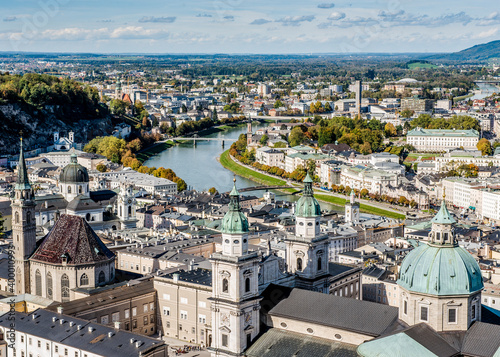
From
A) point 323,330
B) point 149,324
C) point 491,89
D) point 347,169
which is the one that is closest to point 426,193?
point 347,169

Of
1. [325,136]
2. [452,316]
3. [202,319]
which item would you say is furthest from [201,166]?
[452,316]

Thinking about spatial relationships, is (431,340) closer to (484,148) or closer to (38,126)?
(484,148)

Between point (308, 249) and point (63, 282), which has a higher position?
point (308, 249)

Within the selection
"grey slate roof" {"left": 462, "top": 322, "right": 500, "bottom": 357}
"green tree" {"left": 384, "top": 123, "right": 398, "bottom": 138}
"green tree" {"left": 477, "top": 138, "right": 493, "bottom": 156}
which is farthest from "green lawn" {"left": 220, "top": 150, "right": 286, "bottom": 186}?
"grey slate roof" {"left": 462, "top": 322, "right": 500, "bottom": 357}

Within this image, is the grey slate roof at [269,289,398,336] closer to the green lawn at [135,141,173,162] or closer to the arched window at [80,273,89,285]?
the arched window at [80,273,89,285]

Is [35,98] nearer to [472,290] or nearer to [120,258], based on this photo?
[120,258]

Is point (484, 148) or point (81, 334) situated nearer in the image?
point (81, 334)

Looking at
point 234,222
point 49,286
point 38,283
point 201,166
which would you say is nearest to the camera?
point 234,222

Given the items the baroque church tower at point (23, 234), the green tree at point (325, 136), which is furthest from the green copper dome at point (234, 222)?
the green tree at point (325, 136)
